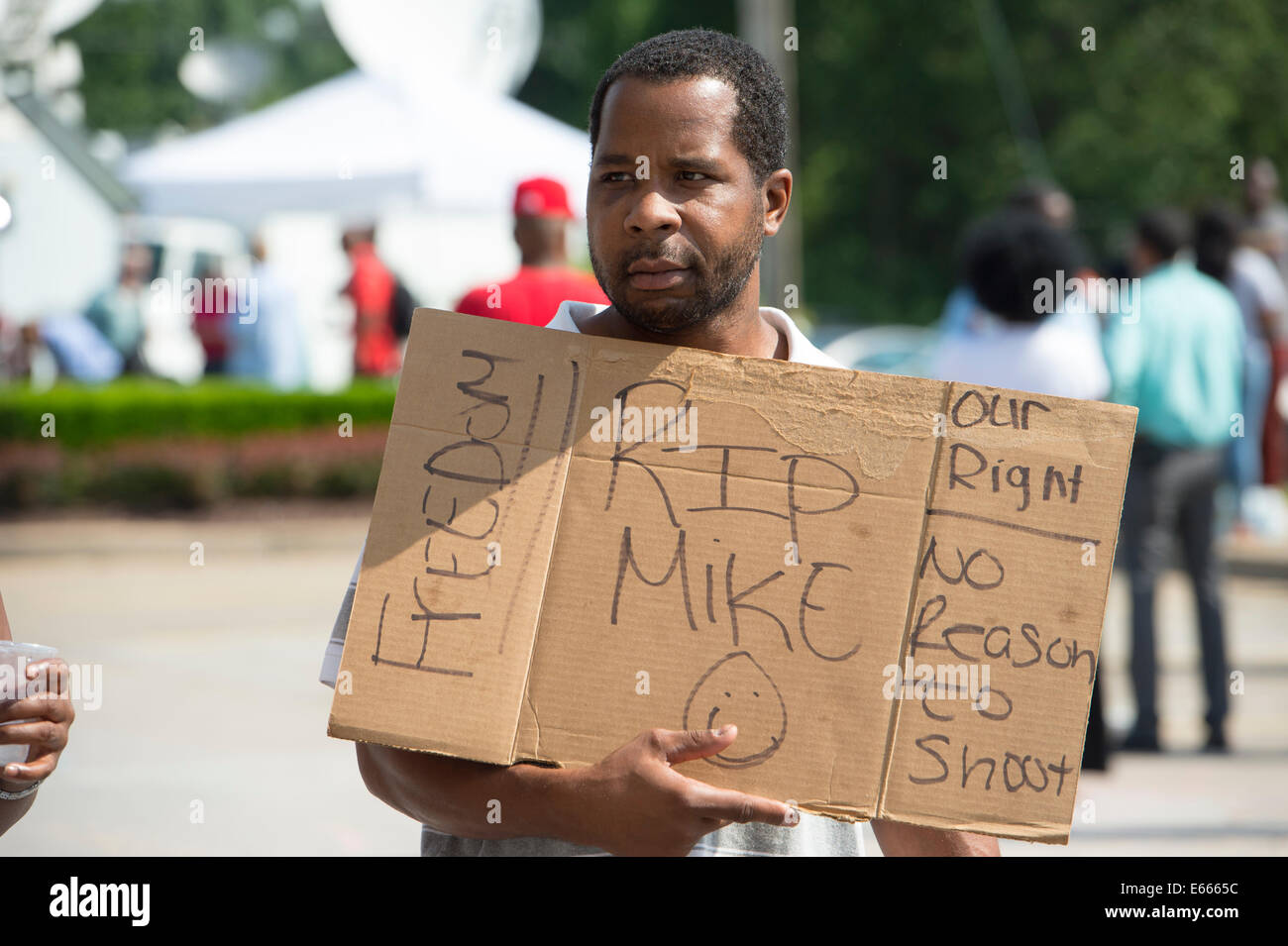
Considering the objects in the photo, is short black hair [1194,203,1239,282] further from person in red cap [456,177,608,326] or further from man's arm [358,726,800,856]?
man's arm [358,726,800,856]

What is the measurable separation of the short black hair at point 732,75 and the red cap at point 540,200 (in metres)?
4.00

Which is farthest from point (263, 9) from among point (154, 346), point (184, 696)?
point (184, 696)

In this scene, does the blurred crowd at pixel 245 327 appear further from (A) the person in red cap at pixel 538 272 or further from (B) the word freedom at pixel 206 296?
(A) the person in red cap at pixel 538 272

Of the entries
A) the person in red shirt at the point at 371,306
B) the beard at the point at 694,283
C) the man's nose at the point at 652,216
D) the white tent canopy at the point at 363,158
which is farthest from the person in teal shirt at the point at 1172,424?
the white tent canopy at the point at 363,158

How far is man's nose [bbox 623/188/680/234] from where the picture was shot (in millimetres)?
1992

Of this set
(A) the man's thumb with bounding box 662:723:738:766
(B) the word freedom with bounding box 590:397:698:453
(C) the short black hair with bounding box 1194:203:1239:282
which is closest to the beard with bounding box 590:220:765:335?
(B) the word freedom with bounding box 590:397:698:453

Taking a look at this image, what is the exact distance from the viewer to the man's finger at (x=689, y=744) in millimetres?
1975

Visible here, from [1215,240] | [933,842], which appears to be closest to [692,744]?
[933,842]

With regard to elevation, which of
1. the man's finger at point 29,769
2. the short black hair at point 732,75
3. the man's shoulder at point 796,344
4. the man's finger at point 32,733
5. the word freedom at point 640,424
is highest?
the short black hair at point 732,75

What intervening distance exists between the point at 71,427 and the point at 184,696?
21.0 feet

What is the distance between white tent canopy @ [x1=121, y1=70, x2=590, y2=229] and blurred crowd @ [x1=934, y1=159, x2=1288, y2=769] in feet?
27.5

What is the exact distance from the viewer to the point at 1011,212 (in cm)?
634

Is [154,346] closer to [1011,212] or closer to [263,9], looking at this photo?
[1011,212]

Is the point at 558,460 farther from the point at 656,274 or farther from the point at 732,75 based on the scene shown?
the point at 732,75
